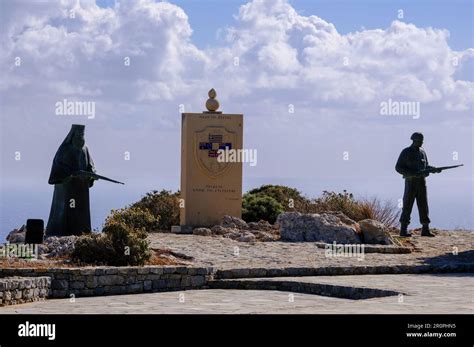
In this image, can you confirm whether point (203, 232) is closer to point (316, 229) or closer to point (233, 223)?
point (233, 223)

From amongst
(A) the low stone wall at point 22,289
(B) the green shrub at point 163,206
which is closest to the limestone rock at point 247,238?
(B) the green shrub at point 163,206

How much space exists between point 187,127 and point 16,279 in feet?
37.1

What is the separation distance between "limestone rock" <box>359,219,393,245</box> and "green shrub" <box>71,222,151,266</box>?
682cm

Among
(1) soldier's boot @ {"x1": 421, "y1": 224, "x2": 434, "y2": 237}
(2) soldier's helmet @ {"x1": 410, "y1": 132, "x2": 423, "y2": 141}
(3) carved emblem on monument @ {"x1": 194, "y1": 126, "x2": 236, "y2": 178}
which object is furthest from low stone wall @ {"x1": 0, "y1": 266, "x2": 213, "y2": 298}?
(1) soldier's boot @ {"x1": 421, "y1": 224, "x2": 434, "y2": 237}

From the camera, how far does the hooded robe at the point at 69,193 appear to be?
2147 cm

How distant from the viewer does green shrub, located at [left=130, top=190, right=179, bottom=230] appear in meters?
27.2

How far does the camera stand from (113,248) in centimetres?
1786

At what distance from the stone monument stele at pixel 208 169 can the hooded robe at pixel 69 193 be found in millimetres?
4841

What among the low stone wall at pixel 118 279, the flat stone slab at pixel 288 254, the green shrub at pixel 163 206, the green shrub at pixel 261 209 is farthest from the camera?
the green shrub at pixel 261 209

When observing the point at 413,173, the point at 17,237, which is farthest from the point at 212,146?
the point at 17,237

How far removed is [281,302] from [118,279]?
9.93 ft

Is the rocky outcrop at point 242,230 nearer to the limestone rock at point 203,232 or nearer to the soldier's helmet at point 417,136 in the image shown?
the limestone rock at point 203,232

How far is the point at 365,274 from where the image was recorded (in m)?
19.3
